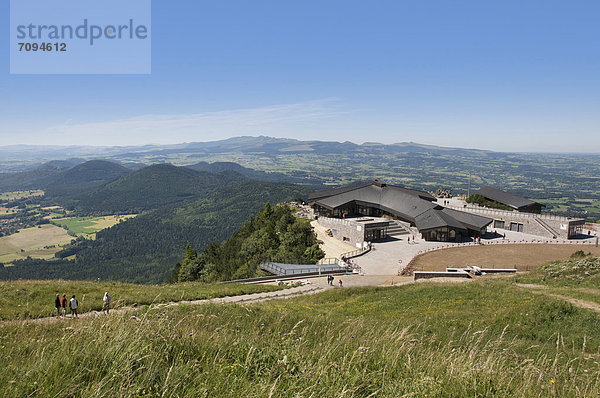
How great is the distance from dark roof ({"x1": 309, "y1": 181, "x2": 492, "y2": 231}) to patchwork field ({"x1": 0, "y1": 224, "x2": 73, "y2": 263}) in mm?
158265

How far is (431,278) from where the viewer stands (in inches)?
1107

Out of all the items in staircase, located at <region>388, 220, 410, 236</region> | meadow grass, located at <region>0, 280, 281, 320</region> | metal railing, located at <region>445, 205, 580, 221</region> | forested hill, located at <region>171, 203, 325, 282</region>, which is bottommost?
forested hill, located at <region>171, 203, 325, 282</region>

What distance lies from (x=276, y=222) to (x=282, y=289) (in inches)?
865

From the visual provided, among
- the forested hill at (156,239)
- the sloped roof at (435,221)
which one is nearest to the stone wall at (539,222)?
the sloped roof at (435,221)

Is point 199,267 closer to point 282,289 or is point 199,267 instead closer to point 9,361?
point 282,289

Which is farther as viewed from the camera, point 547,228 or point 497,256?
point 547,228

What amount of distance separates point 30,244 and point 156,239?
74439 mm

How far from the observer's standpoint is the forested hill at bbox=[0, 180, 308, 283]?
120938mm

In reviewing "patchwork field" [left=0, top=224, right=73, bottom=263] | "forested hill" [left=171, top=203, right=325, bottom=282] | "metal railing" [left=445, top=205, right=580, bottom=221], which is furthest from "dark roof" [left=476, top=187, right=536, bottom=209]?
"patchwork field" [left=0, top=224, right=73, bottom=263]

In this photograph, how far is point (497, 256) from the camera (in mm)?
34938

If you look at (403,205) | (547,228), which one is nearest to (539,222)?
(547,228)

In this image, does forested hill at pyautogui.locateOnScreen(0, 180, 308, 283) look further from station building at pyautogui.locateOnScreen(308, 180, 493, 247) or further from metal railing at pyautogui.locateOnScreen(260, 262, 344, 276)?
metal railing at pyautogui.locateOnScreen(260, 262, 344, 276)

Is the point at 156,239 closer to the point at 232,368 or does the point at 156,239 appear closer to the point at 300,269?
the point at 300,269

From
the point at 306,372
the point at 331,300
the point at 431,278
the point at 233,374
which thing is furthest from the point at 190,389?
the point at 431,278
